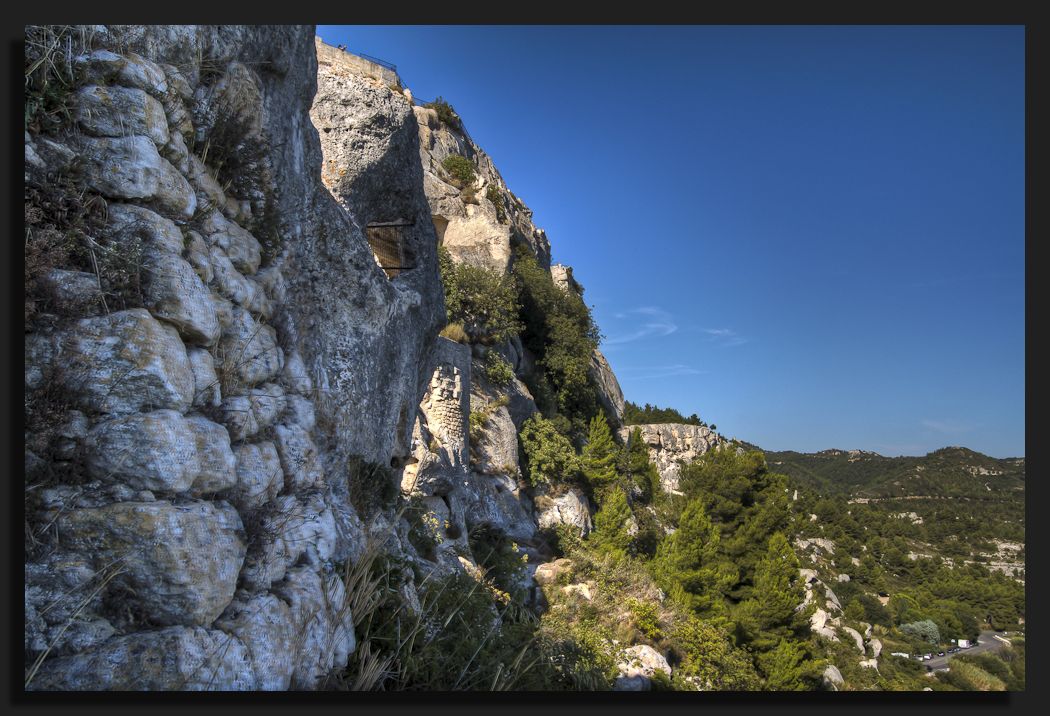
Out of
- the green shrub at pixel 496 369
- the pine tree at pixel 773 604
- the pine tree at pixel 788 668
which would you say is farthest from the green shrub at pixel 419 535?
the pine tree at pixel 788 668

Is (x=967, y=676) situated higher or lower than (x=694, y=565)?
lower

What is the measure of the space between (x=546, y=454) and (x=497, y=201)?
11.6m

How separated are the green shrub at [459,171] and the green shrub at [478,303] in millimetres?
5790

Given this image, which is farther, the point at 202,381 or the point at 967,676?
the point at 967,676

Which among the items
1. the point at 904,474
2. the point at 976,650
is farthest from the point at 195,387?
the point at 904,474

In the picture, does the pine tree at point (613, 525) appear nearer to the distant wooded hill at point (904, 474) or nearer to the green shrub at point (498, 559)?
the green shrub at point (498, 559)

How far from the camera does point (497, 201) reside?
2311 centimetres

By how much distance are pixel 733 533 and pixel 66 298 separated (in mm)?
17284

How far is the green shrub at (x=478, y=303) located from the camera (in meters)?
16.7

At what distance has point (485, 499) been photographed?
509 inches

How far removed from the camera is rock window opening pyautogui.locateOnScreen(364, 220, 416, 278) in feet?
21.1

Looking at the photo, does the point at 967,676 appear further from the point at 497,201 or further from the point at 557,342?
the point at 497,201

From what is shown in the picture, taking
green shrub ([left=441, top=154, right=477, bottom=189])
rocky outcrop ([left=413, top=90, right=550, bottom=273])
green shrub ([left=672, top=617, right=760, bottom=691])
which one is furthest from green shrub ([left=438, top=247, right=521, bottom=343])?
green shrub ([left=672, top=617, right=760, bottom=691])

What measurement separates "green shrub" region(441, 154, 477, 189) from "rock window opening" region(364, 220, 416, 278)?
16142mm
